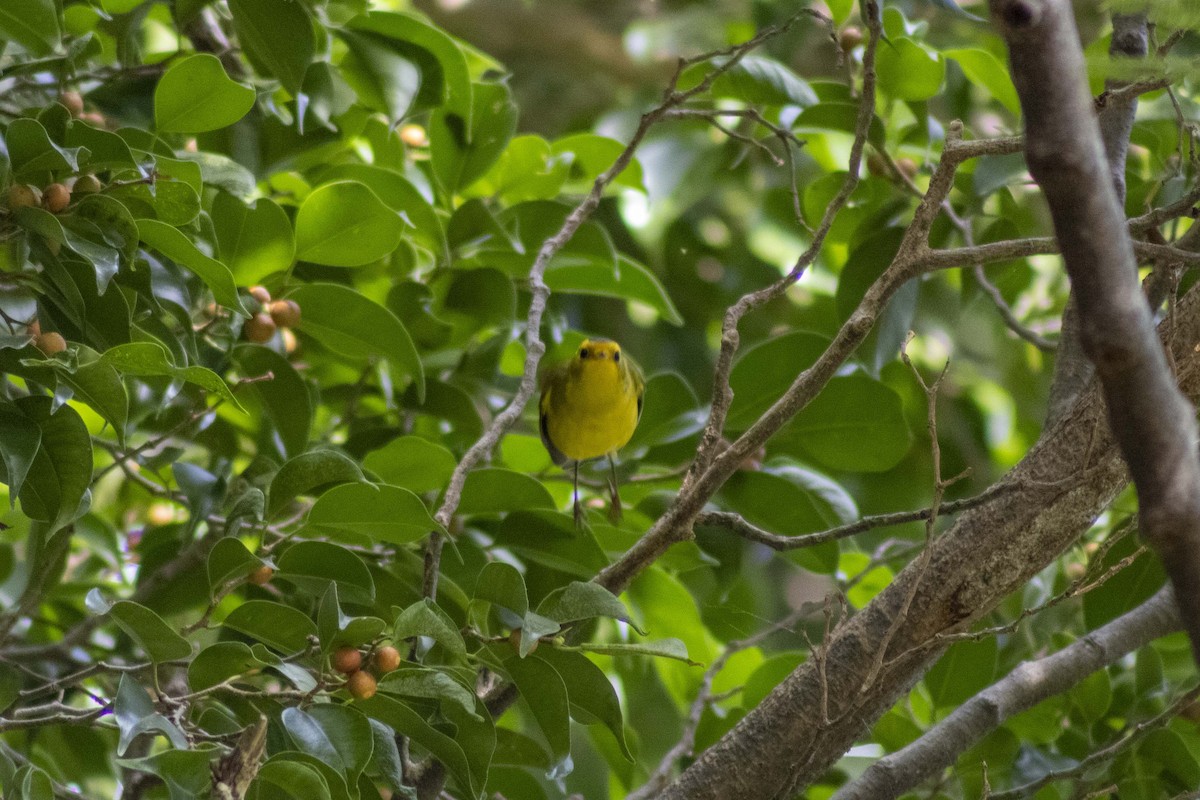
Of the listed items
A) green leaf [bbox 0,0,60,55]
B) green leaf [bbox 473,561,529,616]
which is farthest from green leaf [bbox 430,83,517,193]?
green leaf [bbox 473,561,529,616]

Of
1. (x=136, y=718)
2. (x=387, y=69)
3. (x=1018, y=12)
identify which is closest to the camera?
(x=1018, y=12)

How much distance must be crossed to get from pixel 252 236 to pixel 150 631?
86 centimetres

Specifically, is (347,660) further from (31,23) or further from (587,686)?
(31,23)

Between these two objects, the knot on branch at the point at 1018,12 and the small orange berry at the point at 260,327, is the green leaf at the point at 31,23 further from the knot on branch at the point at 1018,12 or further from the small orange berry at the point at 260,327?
the knot on branch at the point at 1018,12

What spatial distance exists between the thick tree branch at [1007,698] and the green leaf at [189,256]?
4.19 feet

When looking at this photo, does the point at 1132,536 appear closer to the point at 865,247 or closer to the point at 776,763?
the point at 865,247

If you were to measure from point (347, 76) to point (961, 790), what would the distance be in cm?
194

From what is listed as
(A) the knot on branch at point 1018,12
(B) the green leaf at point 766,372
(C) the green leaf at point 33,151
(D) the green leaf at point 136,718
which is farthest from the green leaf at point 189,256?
(A) the knot on branch at point 1018,12

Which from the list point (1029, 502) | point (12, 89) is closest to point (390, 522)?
point (1029, 502)

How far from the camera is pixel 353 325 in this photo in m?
2.24

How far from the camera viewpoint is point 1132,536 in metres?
2.42

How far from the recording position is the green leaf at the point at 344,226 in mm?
2186

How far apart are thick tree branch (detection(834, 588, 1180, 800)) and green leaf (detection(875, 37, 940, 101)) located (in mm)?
1114

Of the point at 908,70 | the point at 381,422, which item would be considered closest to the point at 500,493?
the point at 381,422
